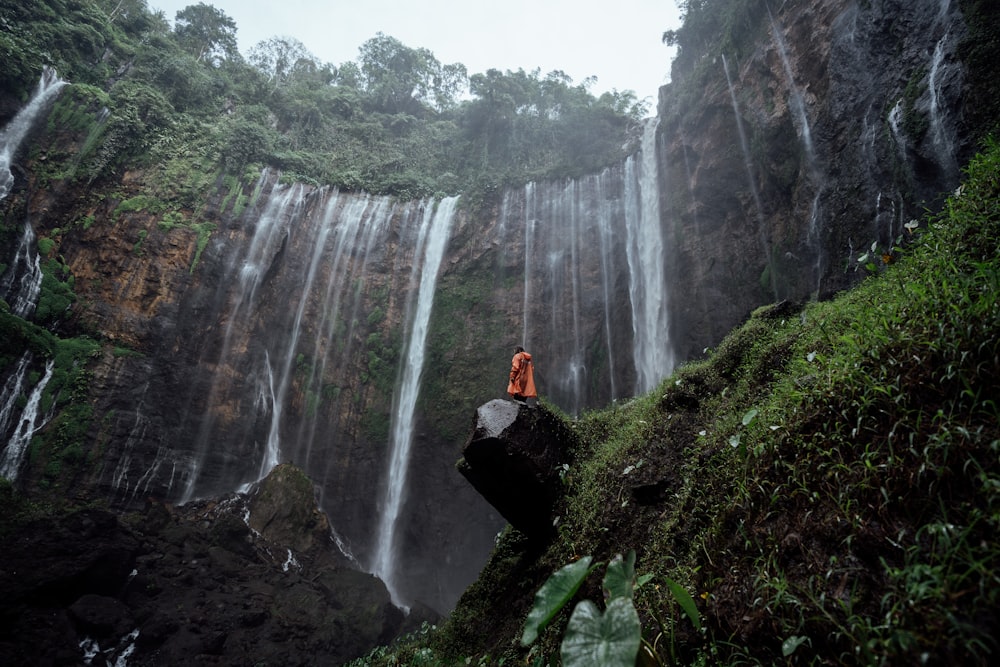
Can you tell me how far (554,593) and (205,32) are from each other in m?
33.2

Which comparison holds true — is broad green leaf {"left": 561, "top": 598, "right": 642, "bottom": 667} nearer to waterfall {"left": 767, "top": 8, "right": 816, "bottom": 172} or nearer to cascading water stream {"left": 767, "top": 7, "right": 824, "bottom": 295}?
cascading water stream {"left": 767, "top": 7, "right": 824, "bottom": 295}

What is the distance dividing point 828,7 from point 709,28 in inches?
243

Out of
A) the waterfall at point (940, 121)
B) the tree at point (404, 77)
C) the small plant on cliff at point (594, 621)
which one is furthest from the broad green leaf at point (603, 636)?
the tree at point (404, 77)

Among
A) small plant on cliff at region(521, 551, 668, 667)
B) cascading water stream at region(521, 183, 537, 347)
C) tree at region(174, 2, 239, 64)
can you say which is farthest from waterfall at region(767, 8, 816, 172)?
tree at region(174, 2, 239, 64)

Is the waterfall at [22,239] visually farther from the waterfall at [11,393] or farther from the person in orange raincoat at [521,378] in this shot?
the person in orange raincoat at [521,378]

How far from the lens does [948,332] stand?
7.80ft

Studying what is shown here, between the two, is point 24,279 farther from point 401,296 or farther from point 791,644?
point 791,644

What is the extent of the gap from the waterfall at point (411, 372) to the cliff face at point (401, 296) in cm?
14

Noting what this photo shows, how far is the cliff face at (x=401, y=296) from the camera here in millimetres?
12117

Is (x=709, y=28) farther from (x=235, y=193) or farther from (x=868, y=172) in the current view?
(x=235, y=193)

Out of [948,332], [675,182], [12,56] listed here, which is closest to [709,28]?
[675,182]

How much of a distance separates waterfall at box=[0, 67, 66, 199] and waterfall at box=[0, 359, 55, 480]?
611 cm

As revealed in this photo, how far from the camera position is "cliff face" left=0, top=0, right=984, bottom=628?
12.1m

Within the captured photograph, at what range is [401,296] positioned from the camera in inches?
701
